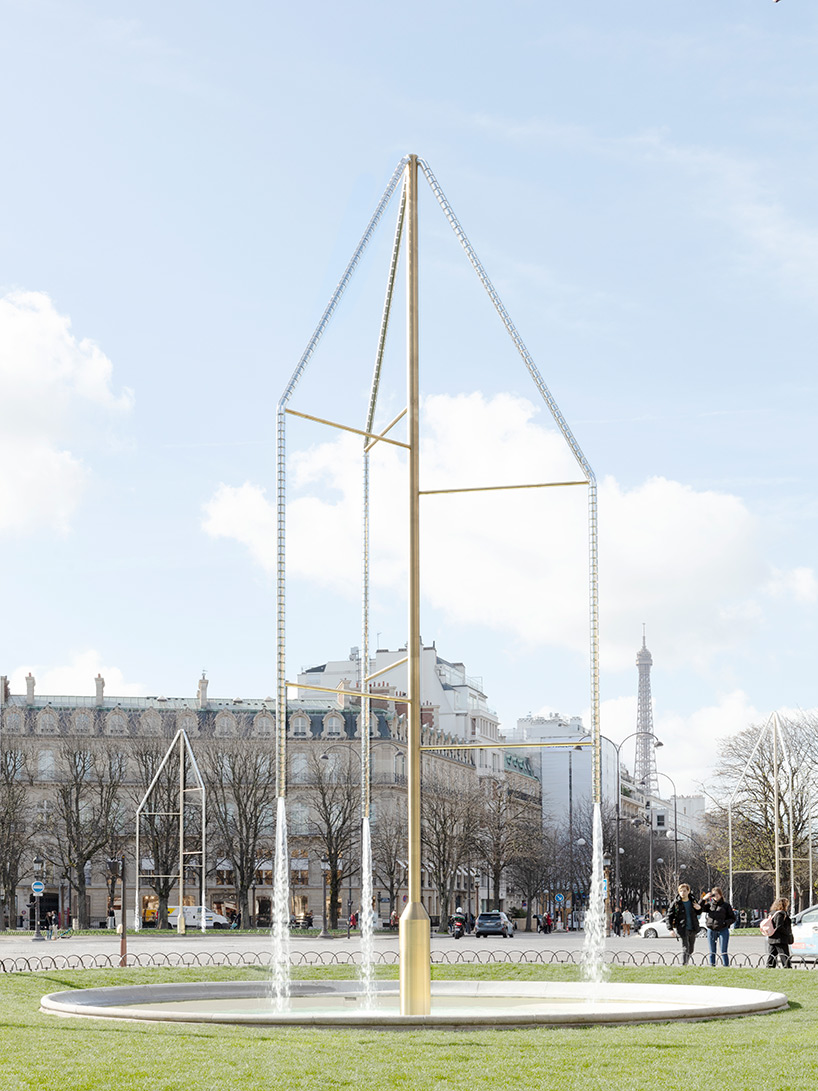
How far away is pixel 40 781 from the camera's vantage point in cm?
10256

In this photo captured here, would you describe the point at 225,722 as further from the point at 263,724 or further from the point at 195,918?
the point at 195,918

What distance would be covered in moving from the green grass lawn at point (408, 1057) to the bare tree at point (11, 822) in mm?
61845

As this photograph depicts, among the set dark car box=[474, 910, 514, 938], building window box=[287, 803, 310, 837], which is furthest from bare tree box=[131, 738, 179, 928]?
dark car box=[474, 910, 514, 938]

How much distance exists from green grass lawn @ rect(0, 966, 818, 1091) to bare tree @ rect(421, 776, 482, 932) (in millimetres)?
68499

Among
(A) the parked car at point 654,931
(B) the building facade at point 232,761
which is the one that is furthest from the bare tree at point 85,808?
(A) the parked car at point 654,931

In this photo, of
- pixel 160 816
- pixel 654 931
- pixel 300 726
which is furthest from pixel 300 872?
pixel 654 931

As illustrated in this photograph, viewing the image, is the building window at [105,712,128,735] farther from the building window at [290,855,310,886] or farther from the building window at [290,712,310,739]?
the building window at [290,855,310,886]

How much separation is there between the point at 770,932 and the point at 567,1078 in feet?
53.7

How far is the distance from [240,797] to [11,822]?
38.5ft

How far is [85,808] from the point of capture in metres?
81.9

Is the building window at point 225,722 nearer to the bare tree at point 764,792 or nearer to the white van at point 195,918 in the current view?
the white van at point 195,918

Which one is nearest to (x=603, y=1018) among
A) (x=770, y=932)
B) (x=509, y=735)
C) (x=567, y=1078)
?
(x=567, y=1078)

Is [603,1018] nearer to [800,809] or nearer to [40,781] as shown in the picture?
[800,809]

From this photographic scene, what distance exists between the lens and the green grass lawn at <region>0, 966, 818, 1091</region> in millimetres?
11406
